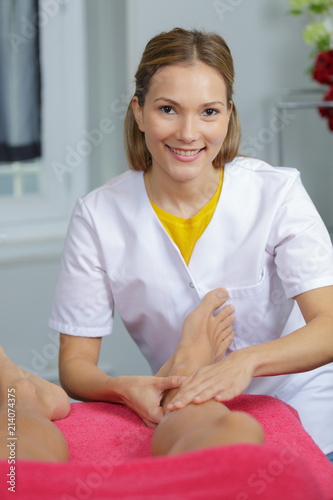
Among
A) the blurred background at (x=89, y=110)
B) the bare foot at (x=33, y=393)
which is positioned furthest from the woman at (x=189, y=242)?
the blurred background at (x=89, y=110)

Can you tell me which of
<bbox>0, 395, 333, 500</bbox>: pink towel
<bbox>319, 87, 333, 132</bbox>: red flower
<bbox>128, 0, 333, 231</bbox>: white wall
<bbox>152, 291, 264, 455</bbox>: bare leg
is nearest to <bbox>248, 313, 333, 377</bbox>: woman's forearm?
<bbox>152, 291, 264, 455</bbox>: bare leg

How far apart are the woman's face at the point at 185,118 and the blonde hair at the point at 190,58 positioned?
0.02 metres

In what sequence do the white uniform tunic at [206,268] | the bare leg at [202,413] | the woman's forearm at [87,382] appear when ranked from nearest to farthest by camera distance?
the bare leg at [202,413]
the woman's forearm at [87,382]
the white uniform tunic at [206,268]

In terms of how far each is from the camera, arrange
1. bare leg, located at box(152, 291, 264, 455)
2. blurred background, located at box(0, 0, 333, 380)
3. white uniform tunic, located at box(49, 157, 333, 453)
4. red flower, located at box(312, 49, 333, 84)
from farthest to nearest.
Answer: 1. blurred background, located at box(0, 0, 333, 380)
2. red flower, located at box(312, 49, 333, 84)
3. white uniform tunic, located at box(49, 157, 333, 453)
4. bare leg, located at box(152, 291, 264, 455)

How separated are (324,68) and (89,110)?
41.6 inches

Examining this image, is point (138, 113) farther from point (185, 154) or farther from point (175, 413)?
point (175, 413)

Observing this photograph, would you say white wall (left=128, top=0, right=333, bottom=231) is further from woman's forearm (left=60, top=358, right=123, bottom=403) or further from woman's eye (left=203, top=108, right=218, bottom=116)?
woman's forearm (left=60, top=358, right=123, bottom=403)

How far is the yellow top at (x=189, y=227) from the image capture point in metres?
1.53

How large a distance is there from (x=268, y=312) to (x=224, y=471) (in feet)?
2.37

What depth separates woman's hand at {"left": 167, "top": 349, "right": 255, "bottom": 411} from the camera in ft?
3.82

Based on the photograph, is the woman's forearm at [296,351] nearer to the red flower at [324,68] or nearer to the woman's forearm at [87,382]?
the woman's forearm at [87,382]

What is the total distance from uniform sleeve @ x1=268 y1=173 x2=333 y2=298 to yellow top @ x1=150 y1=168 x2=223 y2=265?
0.49 ft

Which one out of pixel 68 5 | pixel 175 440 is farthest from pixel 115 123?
pixel 175 440

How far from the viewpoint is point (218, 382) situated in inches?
47.0
